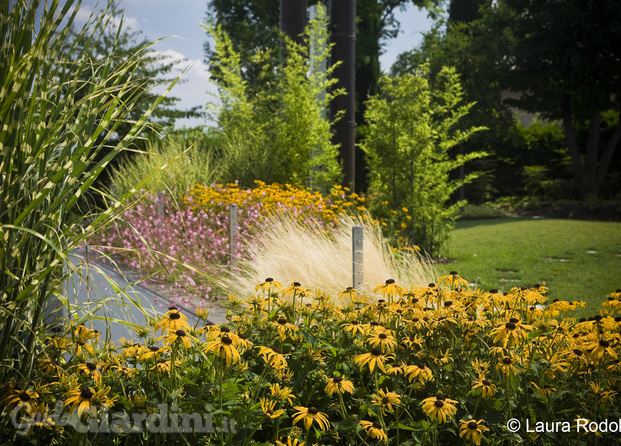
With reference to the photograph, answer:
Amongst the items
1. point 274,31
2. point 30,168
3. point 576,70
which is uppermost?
point 274,31

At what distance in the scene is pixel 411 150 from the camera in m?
6.99

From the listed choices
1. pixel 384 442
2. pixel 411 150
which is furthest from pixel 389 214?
pixel 384 442

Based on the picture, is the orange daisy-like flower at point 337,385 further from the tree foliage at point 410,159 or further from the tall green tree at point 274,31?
the tall green tree at point 274,31

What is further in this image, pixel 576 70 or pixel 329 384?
pixel 576 70

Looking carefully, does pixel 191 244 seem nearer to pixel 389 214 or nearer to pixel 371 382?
pixel 389 214

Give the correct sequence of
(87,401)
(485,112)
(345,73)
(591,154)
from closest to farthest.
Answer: (87,401), (345,73), (591,154), (485,112)

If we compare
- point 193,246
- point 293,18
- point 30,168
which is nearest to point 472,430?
point 30,168

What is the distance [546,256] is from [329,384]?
711 centimetres

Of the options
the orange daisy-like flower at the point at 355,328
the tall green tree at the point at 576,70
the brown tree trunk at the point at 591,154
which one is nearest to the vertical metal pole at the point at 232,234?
the orange daisy-like flower at the point at 355,328

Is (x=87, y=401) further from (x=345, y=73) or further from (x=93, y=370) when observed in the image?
(x=345, y=73)

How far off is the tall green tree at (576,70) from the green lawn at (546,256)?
4310 millimetres

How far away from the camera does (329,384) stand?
1.55m

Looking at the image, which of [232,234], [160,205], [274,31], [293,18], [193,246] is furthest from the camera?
[274,31]

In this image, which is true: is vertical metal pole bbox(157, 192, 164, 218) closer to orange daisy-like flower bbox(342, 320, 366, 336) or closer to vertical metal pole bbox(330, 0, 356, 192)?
vertical metal pole bbox(330, 0, 356, 192)
